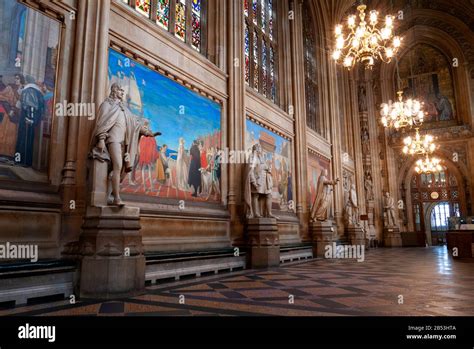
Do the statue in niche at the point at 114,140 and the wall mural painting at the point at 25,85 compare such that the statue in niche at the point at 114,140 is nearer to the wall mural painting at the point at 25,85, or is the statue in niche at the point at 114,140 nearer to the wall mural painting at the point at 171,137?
the wall mural painting at the point at 25,85

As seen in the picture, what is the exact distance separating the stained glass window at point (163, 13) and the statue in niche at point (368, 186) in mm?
17582

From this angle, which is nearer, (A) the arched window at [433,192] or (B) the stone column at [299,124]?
(B) the stone column at [299,124]

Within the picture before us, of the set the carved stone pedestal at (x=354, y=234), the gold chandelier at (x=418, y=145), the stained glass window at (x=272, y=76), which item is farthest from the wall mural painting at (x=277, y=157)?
the gold chandelier at (x=418, y=145)

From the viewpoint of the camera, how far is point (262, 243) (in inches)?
356

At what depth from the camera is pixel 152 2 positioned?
8656 mm

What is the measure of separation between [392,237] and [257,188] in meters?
15.3

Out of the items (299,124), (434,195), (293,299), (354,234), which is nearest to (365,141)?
(434,195)

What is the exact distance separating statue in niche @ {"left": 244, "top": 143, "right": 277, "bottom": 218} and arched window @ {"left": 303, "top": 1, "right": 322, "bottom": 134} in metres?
8.22

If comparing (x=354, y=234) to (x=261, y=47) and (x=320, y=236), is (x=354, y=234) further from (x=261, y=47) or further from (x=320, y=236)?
(x=261, y=47)

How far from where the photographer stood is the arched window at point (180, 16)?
8594mm
